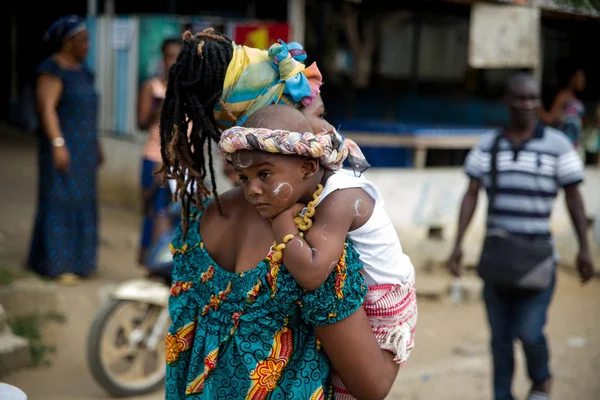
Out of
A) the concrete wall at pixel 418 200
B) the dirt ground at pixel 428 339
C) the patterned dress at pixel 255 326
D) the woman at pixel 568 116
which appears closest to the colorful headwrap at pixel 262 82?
the patterned dress at pixel 255 326

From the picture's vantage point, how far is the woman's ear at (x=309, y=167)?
1.61 m

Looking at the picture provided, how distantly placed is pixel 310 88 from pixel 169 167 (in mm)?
418

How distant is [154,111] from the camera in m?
5.47

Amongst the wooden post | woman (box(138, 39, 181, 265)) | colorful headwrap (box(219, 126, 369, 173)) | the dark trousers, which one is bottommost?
the dark trousers

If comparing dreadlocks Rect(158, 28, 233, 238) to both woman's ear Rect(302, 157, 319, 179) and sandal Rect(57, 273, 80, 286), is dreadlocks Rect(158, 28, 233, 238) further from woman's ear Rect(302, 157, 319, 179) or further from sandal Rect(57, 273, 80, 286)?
sandal Rect(57, 273, 80, 286)

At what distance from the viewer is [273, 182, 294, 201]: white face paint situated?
5.20 feet

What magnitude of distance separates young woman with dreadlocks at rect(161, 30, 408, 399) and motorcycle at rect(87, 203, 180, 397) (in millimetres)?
2234

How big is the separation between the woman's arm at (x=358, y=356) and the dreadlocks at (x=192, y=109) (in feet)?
1.38

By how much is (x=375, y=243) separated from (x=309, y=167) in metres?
0.23

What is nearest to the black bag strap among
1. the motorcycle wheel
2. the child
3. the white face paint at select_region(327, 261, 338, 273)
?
the motorcycle wheel

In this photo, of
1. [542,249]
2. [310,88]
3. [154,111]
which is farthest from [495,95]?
[310,88]

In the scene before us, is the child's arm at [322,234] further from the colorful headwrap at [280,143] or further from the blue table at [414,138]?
the blue table at [414,138]

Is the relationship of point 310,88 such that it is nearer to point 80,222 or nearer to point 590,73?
point 80,222

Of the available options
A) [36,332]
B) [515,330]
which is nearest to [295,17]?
[36,332]
